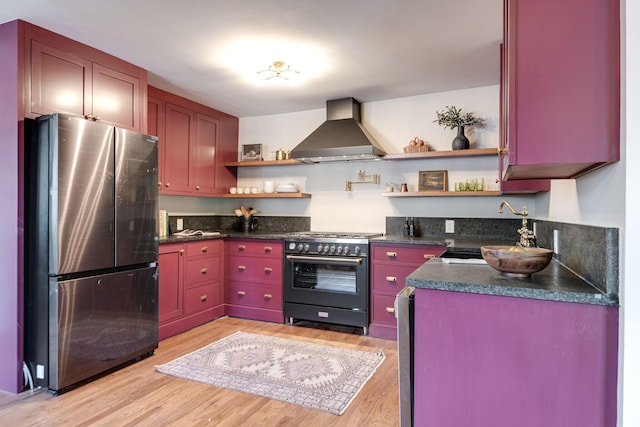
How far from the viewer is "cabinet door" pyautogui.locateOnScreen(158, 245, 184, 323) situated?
133 inches

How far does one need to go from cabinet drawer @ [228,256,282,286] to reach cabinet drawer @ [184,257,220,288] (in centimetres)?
19

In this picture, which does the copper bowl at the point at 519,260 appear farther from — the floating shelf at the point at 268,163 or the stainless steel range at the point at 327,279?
the floating shelf at the point at 268,163

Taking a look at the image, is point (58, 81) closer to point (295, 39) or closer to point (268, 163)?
point (295, 39)

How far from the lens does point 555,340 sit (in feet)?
4.05

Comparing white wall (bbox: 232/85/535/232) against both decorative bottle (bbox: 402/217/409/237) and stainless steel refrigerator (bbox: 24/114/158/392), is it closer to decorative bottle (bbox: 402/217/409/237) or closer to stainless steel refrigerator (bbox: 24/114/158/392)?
decorative bottle (bbox: 402/217/409/237)

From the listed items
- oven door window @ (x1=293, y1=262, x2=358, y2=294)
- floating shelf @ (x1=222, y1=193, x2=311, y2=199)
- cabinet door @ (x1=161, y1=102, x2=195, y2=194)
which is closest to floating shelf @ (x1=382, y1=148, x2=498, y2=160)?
floating shelf @ (x1=222, y1=193, x2=311, y2=199)

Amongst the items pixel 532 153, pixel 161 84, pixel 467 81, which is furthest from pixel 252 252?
pixel 532 153

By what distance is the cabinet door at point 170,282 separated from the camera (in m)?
3.37

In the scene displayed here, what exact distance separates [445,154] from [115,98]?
296 cm

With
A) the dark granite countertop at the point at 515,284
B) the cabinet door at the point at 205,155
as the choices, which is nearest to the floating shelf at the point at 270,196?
the cabinet door at the point at 205,155

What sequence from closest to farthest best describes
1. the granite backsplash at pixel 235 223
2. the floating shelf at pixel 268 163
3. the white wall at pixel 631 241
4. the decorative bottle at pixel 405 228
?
the white wall at pixel 631 241 → the decorative bottle at pixel 405 228 → the floating shelf at pixel 268 163 → the granite backsplash at pixel 235 223

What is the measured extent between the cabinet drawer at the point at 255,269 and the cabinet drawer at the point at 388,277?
1.04 m

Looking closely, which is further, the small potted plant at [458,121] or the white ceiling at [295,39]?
the small potted plant at [458,121]

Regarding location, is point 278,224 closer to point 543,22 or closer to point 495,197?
point 495,197
